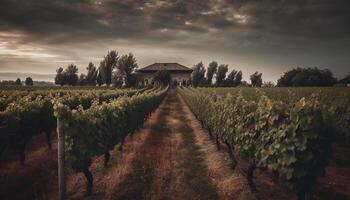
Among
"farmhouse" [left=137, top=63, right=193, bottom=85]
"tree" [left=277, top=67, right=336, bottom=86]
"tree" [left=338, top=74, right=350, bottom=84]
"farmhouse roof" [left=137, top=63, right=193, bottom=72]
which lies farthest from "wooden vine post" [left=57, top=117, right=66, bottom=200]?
"farmhouse roof" [left=137, top=63, right=193, bottom=72]

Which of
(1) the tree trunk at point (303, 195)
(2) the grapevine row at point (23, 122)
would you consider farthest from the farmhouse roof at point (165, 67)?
(1) the tree trunk at point (303, 195)

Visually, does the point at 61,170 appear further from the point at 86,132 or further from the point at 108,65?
the point at 108,65

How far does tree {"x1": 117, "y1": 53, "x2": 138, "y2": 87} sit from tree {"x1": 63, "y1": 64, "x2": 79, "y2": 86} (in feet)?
94.8

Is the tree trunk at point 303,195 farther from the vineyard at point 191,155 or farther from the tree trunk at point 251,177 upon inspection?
the tree trunk at point 251,177

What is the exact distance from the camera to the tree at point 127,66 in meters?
80.4

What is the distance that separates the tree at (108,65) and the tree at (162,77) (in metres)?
16.8

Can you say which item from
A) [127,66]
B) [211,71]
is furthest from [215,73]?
[127,66]

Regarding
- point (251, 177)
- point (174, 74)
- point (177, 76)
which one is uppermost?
point (174, 74)

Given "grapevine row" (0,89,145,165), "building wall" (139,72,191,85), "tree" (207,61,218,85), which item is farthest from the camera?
"tree" (207,61,218,85)

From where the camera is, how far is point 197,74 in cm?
10938

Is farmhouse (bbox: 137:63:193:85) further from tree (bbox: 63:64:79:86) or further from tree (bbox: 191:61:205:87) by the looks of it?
tree (bbox: 63:64:79:86)

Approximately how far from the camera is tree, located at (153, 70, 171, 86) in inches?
3584

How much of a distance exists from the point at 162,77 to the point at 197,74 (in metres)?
22.4

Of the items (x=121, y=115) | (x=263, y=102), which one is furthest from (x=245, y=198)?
(x=121, y=115)
